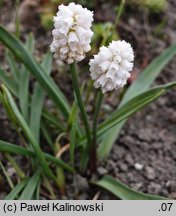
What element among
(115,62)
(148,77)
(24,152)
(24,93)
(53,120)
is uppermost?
(148,77)

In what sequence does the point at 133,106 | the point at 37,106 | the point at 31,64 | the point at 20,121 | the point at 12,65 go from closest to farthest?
the point at 20,121 → the point at 133,106 → the point at 31,64 → the point at 37,106 → the point at 12,65

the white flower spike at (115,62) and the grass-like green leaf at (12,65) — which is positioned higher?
the grass-like green leaf at (12,65)

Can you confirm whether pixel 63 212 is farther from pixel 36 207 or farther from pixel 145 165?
pixel 145 165

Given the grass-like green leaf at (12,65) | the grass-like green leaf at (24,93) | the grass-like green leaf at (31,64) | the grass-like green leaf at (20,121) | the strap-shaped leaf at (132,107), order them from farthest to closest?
the grass-like green leaf at (12,65) → the grass-like green leaf at (24,93) → the grass-like green leaf at (31,64) → the strap-shaped leaf at (132,107) → the grass-like green leaf at (20,121)

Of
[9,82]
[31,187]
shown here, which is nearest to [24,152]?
[31,187]

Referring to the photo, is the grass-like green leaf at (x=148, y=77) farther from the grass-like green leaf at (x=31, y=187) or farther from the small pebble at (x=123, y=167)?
the grass-like green leaf at (x=31, y=187)

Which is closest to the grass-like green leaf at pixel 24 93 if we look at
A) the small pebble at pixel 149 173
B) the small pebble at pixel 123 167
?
the small pebble at pixel 123 167

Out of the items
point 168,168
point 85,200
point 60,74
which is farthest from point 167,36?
point 85,200

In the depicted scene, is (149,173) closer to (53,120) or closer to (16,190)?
(53,120)
